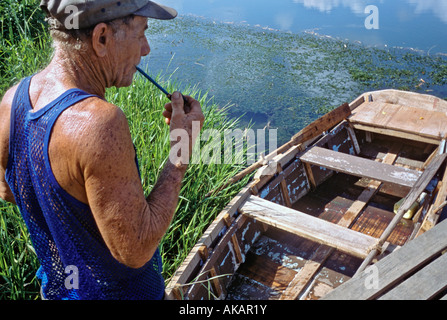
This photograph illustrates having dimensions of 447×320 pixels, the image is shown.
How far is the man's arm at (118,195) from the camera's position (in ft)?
3.16

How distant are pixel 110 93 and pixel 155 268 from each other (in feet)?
8.71

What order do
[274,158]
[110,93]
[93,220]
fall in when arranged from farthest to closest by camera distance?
[110,93] → [274,158] → [93,220]

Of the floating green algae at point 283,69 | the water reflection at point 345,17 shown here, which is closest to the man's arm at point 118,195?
the floating green algae at point 283,69

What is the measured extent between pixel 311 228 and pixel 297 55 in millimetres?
6420

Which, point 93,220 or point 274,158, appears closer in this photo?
point 93,220

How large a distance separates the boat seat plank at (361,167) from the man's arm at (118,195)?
2623 millimetres

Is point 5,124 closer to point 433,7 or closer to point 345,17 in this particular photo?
point 345,17

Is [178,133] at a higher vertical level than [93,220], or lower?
higher

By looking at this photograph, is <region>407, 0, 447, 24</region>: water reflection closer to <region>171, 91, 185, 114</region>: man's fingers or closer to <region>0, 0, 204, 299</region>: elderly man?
<region>171, 91, 185, 114</region>: man's fingers

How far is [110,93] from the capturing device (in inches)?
147

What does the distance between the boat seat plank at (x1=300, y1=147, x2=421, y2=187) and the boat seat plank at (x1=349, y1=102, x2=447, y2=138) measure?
0.86m

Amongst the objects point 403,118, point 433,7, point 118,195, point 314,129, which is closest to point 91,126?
point 118,195

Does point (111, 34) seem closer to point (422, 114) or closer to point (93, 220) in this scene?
point (93, 220)
